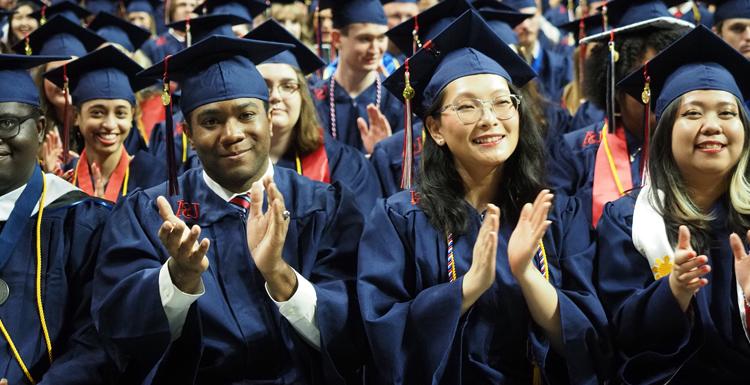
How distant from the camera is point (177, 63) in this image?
10.5 ft

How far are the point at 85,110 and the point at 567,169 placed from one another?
229 centimetres

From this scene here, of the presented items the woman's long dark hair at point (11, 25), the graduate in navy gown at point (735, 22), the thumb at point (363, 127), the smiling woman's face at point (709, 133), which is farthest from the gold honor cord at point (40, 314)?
the graduate in navy gown at point (735, 22)

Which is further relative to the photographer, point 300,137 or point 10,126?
point 300,137

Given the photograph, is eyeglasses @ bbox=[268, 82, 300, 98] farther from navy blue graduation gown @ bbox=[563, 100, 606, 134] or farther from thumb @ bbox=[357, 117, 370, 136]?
navy blue graduation gown @ bbox=[563, 100, 606, 134]

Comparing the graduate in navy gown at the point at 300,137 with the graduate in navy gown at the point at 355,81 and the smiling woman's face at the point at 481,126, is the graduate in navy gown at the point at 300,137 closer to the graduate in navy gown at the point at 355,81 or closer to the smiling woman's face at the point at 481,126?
the graduate in navy gown at the point at 355,81

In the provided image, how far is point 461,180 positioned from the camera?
3115mm

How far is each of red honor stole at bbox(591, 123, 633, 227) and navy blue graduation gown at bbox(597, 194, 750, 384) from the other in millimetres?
743

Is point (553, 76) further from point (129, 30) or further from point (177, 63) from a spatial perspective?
point (177, 63)

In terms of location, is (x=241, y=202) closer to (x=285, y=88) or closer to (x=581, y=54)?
(x=285, y=88)

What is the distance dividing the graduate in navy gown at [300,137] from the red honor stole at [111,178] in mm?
736

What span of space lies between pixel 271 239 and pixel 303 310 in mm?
286

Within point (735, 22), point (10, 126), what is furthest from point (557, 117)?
point (10, 126)

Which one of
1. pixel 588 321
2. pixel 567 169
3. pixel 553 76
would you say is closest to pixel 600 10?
pixel 567 169

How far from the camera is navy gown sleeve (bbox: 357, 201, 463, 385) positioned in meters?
2.75
